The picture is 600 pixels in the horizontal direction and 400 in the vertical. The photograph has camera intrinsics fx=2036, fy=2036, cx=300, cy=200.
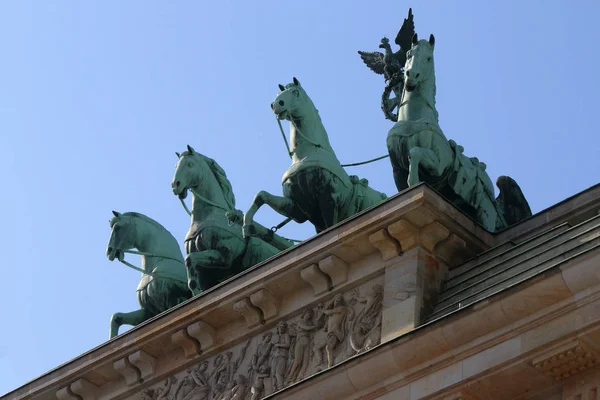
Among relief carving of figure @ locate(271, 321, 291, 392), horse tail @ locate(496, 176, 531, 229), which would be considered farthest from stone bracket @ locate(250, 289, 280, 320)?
horse tail @ locate(496, 176, 531, 229)

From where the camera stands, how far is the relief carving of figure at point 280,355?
2238 centimetres

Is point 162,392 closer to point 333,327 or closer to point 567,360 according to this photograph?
point 333,327

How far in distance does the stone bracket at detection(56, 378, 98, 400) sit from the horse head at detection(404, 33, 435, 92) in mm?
5225

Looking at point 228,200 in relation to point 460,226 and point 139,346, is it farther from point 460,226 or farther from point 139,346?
point 460,226

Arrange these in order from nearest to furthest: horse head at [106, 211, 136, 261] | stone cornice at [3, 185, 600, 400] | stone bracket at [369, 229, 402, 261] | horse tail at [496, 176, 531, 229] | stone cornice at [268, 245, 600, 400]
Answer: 1. stone cornice at [268, 245, 600, 400]
2. stone cornice at [3, 185, 600, 400]
3. stone bracket at [369, 229, 402, 261]
4. horse tail at [496, 176, 531, 229]
5. horse head at [106, 211, 136, 261]

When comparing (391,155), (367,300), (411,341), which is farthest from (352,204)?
(411,341)

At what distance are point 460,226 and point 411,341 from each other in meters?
2.00

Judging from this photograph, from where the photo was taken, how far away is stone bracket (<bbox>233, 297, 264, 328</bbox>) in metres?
23.1

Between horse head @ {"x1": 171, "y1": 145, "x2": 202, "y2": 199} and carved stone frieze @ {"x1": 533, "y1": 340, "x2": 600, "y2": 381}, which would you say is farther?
horse head @ {"x1": 171, "y1": 145, "x2": 202, "y2": 199}

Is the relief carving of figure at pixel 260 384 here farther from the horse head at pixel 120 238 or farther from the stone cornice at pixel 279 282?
the horse head at pixel 120 238

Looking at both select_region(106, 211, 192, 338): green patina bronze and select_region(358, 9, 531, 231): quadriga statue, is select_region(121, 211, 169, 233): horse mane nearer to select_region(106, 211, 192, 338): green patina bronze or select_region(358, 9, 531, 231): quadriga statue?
select_region(106, 211, 192, 338): green patina bronze

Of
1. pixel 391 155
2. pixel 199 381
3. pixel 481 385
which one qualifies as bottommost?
pixel 481 385

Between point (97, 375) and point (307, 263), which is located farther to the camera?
point (97, 375)

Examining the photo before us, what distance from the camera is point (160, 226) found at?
27578 millimetres
